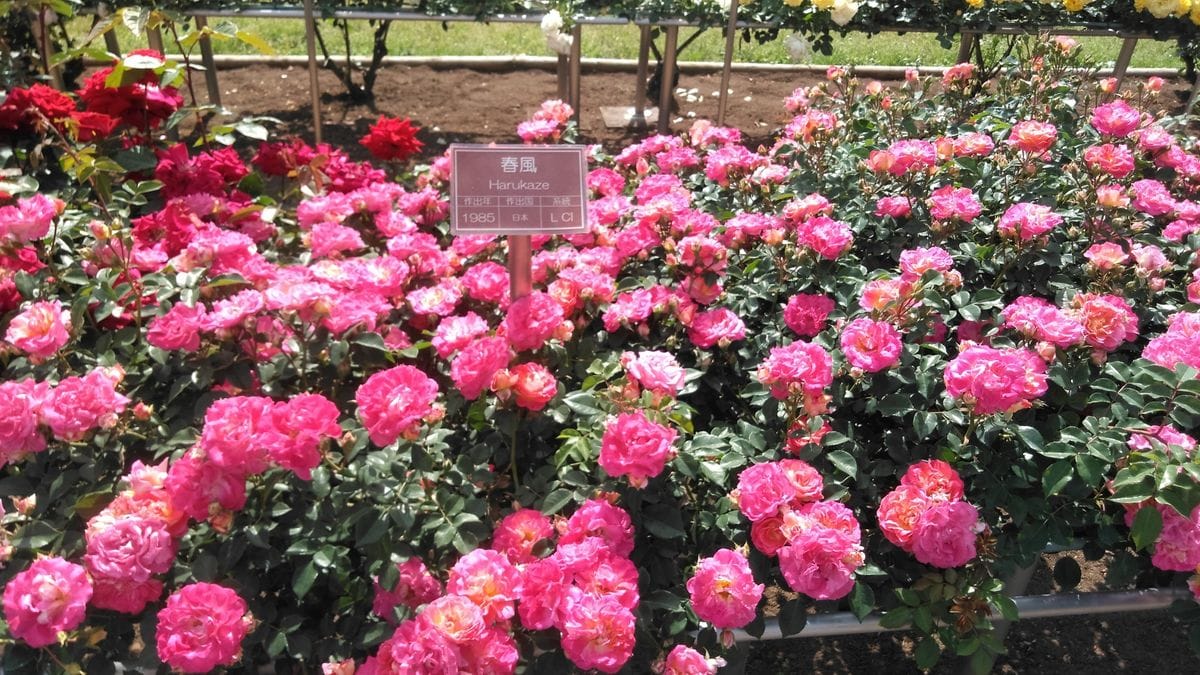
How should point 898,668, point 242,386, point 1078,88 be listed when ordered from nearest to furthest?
point 242,386 < point 898,668 < point 1078,88

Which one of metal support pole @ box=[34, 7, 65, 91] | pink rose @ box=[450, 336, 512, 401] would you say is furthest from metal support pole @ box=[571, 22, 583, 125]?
pink rose @ box=[450, 336, 512, 401]

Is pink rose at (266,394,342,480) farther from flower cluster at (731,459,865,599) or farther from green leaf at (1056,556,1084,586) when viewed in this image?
green leaf at (1056,556,1084,586)

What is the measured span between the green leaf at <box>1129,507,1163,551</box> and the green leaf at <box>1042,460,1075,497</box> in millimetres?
95

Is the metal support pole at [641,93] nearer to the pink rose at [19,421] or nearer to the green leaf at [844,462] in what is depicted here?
the green leaf at [844,462]

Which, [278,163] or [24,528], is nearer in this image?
[24,528]

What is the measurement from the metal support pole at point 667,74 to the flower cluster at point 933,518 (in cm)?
298

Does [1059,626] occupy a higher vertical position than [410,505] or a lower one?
lower

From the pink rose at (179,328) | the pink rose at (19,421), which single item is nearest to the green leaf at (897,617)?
the pink rose at (179,328)

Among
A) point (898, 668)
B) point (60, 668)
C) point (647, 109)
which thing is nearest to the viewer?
point (60, 668)

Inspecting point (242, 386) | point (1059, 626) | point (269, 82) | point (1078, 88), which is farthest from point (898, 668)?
point (269, 82)

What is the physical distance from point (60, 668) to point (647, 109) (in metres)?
4.00

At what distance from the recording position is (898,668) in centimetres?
180

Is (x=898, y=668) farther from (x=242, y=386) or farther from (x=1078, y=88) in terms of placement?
(x=1078, y=88)

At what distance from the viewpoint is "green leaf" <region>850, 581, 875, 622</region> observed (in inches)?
46.4
